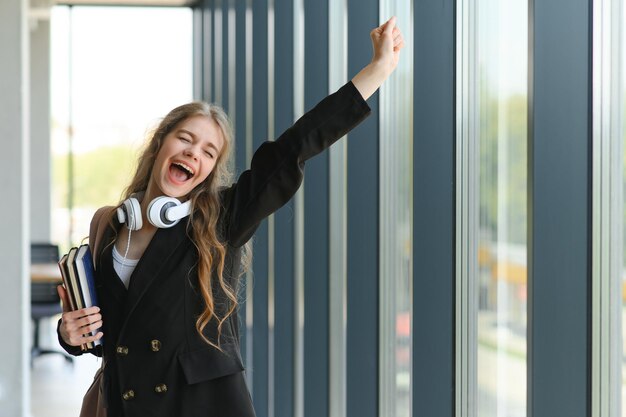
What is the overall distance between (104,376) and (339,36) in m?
1.76

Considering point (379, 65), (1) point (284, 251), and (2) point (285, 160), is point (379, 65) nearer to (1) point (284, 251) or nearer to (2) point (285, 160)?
(2) point (285, 160)

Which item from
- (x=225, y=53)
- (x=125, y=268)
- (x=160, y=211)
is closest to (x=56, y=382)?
(x=225, y=53)

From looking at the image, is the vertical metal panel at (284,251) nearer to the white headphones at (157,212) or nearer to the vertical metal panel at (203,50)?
the white headphones at (157,212)

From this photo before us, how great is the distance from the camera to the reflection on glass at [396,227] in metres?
2.82

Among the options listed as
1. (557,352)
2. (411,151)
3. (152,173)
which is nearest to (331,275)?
(411,151)

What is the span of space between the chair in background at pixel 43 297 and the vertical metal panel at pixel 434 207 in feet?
22.0

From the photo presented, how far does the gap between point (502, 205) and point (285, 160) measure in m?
0.50

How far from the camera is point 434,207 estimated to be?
244 centimetres

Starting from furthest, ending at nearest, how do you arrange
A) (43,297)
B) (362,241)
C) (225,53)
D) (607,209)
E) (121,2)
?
(121,2)
(43,297)
(225,53)
(362,241)
(607,209)

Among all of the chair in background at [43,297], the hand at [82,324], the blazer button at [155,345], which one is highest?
the hand at [82,324]

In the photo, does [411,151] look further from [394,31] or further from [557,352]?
[557,352]

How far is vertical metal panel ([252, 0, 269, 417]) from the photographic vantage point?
4887mm
